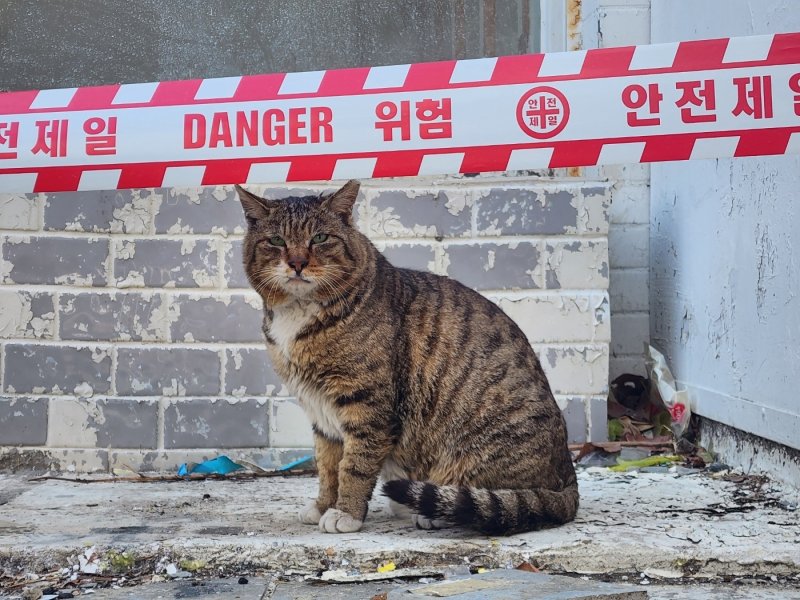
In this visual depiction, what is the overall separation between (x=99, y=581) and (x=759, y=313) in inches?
93.4

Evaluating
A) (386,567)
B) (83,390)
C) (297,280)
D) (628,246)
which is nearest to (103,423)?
(83,390)

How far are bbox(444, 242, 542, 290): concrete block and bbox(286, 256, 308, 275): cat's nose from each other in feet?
4.44

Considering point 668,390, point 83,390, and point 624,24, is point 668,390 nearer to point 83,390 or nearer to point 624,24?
point 624,24

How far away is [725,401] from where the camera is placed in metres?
3.43

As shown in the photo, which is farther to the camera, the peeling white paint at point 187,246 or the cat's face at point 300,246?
the peeling white paint at point 187,246

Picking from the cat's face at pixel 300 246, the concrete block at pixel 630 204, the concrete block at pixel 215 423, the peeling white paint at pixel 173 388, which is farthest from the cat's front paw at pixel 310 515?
the concrete block at pixel 630 204

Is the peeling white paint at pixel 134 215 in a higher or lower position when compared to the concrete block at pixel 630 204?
lower

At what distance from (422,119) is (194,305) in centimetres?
188

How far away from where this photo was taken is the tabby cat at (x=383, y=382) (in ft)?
8.43

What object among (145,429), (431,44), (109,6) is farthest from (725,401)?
(109,6)

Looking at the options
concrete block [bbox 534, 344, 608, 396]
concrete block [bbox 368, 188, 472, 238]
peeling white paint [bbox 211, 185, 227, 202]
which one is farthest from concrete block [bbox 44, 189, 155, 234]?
concrete block [bbox 534, 344, 608, 396]

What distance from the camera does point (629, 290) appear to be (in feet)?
13.9

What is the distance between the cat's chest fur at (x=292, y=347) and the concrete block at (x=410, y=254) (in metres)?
1.22

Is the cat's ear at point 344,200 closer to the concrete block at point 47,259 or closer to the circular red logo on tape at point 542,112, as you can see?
the circular red logo on tape at point 542,112
